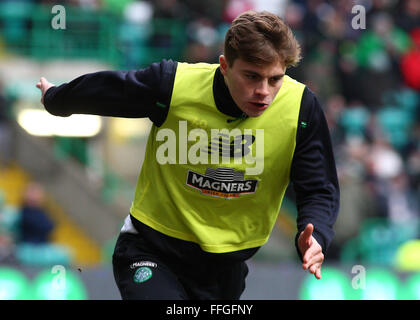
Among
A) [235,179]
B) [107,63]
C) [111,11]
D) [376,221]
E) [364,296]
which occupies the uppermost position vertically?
[111,11]

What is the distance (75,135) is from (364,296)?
5.39 m

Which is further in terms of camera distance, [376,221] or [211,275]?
[376,221]

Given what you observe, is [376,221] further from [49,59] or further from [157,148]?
[157,148]

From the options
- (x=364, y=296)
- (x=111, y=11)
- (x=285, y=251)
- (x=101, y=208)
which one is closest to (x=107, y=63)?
(x=111, y=11)

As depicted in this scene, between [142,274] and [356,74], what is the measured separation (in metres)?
8.48

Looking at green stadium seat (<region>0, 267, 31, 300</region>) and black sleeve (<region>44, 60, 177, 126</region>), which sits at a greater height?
black sleeve (<region>44, 60, 177, 126</region>)

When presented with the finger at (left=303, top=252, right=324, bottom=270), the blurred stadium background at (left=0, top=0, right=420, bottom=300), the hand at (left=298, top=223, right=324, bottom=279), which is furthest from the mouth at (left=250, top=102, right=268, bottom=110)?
the blurred stadium background at (left=0, top=0, right=420, bottom=300)

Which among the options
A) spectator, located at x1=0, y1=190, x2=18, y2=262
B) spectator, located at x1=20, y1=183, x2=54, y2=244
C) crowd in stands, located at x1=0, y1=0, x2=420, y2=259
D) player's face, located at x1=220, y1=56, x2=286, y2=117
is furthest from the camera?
crowd in stands, located at x1=0, y1=0, x2=420, y2=259

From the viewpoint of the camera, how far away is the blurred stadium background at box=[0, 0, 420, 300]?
11.1 m

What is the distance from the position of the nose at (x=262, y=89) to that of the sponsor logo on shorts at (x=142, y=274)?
1.10 meters

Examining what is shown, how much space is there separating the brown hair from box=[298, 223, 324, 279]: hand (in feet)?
2.76

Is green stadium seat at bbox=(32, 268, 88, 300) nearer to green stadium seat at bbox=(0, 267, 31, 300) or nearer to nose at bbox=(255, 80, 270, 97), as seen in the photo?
green stadium seat at bbox=(0, 267, 31, 300)

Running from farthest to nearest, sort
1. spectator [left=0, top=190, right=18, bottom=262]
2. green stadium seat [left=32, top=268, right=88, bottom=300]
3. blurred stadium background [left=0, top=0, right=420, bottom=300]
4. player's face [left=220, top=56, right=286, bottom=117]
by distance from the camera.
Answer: blurred stadium background [left=0, top=0, right=420, bottom=300] < spectator [left=0, top=190, right=18, bottom=262] < green stadium seat [left=32, top=268, right=88, bottom=300] < player's face [left=220, top=56, right=286, bottom=117]

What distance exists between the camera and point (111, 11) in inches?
492
